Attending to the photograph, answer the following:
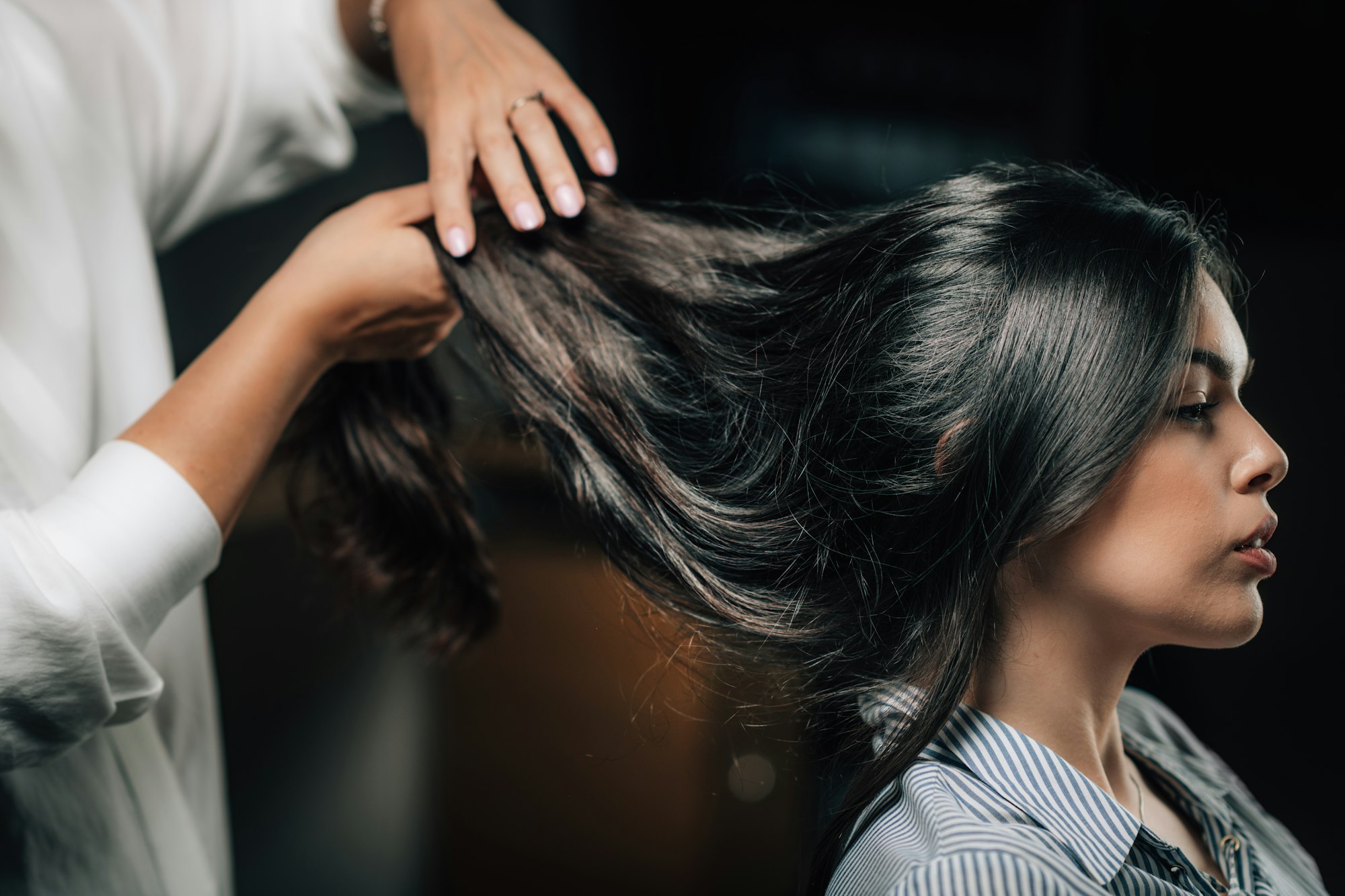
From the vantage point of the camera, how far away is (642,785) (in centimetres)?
74

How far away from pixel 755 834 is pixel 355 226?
60cm

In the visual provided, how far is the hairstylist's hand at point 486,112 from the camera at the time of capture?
0.54m

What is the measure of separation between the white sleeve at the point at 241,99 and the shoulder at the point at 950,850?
71cm

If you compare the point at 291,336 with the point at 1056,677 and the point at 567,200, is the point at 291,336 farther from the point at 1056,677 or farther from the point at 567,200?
the point at 1056,677

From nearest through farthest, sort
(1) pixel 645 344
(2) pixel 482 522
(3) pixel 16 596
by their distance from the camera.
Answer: (3) pixel 16 596 → (1) pixel 645 344 → (2) pixel 482 522

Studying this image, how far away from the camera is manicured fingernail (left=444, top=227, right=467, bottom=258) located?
1.73 ft

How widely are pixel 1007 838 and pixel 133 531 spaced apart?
1.66 feet

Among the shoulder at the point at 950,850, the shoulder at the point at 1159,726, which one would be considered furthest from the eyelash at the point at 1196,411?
the shoulder at the point at 1159,726

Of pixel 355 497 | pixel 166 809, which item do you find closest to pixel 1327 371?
pixel 355 497

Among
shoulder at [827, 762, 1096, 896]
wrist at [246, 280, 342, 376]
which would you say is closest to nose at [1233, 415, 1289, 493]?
shoulder at [827, 762, 1096, 896]

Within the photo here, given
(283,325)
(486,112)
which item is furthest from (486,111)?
(283,325)

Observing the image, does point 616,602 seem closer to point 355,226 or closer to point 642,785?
point 642,785

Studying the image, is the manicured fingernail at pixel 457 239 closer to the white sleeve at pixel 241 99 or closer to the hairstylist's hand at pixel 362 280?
the hairstylist's hand at pixel 362 280

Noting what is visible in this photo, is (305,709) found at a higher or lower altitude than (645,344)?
lower
